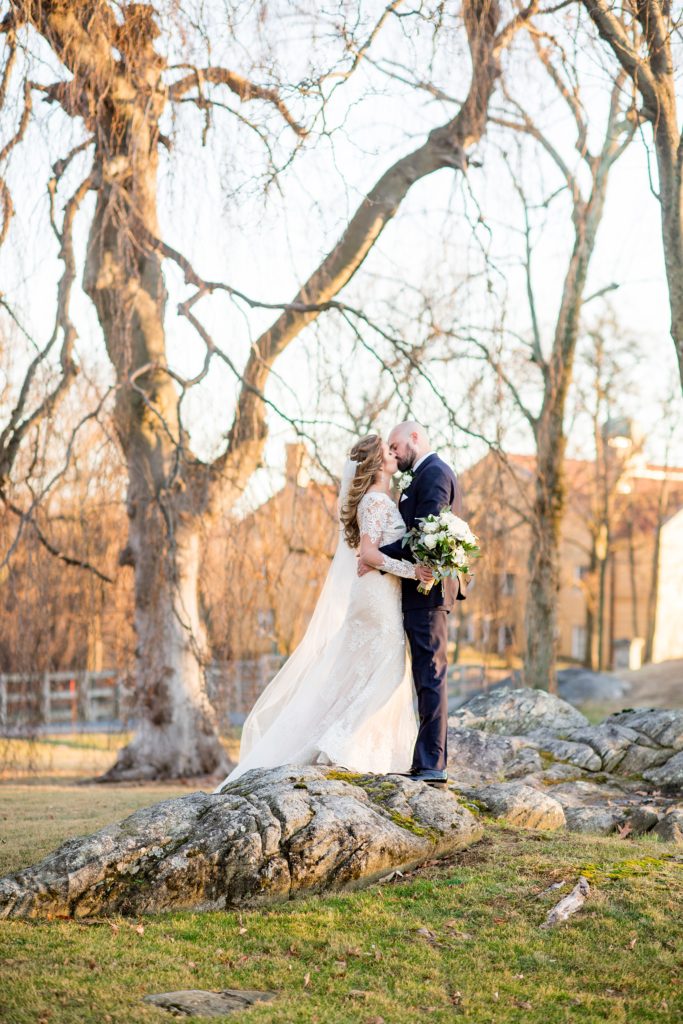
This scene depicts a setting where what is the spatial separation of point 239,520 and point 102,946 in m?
6.61

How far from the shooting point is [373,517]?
22.0 ft

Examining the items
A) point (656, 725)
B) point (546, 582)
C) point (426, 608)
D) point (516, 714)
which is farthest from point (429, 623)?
point (546, 582)

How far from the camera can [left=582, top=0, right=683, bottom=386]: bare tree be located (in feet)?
25.0

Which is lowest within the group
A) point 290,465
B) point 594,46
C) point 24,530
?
point 24,530

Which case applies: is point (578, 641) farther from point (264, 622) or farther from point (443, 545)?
point (443, 545)

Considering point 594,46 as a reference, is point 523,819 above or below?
below

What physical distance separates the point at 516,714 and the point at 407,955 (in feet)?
19.2

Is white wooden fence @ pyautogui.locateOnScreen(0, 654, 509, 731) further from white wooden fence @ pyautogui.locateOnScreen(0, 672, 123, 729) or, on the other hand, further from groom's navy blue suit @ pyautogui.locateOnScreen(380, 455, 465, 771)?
groom's navy blue suit @ pyautogui.locateOnScreen(380, 455, 465, 771)

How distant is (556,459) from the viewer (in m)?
14.0

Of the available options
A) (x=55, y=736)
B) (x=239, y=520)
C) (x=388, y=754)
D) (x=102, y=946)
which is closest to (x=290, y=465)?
(x=239, y=520)

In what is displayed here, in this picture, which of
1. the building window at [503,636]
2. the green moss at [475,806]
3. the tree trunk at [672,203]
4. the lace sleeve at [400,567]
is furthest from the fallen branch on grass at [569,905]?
the building window at [503,636]

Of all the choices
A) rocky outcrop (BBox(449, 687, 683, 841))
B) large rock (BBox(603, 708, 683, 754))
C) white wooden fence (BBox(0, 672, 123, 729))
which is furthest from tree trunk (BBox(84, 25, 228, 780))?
large rock (BBox(603, 708, 683, 754))

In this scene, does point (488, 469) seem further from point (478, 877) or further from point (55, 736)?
point (55, 736)

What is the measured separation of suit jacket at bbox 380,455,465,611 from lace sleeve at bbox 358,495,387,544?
0.33ft
